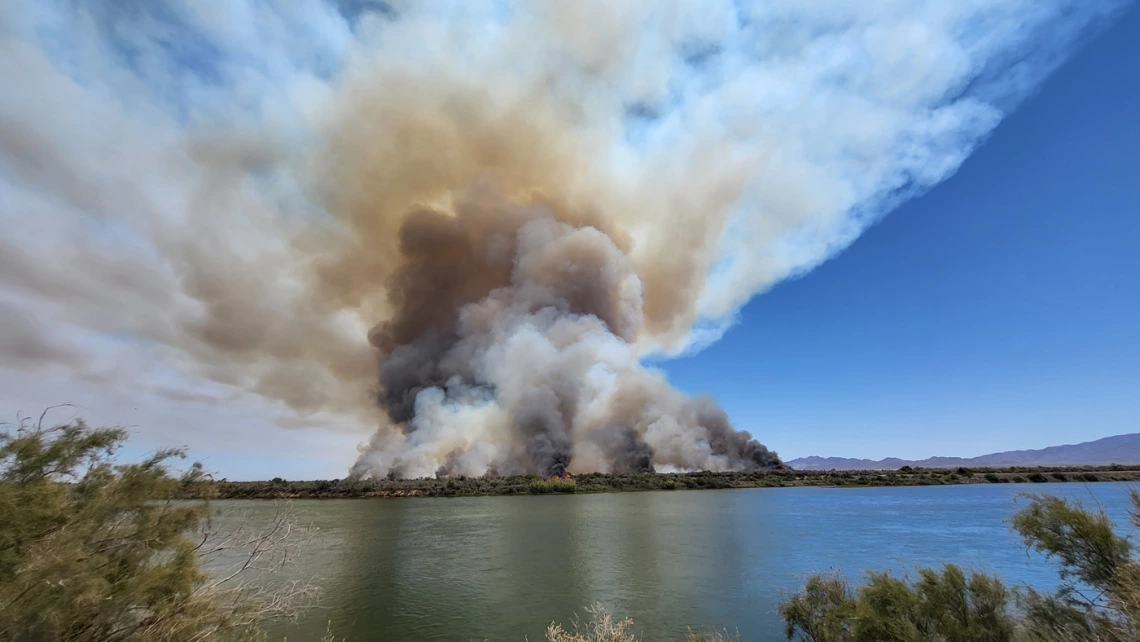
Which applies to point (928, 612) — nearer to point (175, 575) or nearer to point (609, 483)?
point (175, 575)

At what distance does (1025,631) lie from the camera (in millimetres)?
9594

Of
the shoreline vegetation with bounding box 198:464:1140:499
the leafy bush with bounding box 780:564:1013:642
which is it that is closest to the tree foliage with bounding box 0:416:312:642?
the leafy bush with bounding box 780:564:1013:642

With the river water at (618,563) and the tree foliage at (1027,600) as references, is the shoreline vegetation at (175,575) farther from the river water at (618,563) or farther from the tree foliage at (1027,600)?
the river water at (618,563)

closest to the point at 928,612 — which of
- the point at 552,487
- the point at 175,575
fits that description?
the point at 175,575

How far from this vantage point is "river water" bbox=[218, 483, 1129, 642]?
1848cm

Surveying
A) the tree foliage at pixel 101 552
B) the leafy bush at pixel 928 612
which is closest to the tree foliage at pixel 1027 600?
the leafy bush at pixel 928 612

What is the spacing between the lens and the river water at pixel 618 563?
1848 centimetres

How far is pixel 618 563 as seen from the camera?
2759 centimetres

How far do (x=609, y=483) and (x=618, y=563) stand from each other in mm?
63643

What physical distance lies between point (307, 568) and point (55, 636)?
2543 cm

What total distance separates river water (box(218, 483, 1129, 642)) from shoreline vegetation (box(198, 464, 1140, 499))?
114ft

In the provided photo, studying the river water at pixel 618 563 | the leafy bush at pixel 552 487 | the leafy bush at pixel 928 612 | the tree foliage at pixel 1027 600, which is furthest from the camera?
the leafy bush at pixel 552 487

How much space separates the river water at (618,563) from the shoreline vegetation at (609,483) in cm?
3477

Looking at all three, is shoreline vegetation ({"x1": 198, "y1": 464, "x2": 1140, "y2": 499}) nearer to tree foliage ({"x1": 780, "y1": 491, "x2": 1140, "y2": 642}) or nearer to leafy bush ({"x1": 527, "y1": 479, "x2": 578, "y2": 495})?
leafy bush ({"x1": 527, "y1": 479, "x2": 578, "y2": 495})
